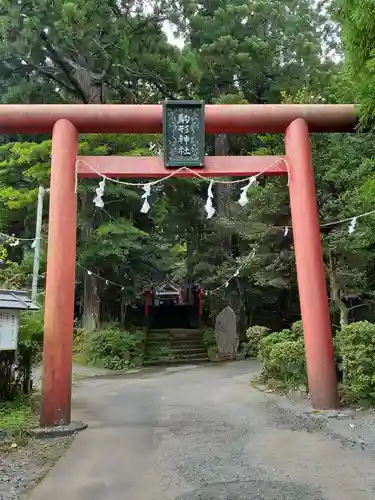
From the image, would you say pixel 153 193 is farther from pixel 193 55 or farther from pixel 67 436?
pixel 67 436

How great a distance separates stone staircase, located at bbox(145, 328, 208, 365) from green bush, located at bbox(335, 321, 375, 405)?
1008cm

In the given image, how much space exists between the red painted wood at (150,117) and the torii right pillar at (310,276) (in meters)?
0.28

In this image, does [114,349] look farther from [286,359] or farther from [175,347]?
[286,359]

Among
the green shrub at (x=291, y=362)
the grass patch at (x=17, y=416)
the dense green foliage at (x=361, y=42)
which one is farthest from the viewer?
the green shrub at (x=291, y=362)

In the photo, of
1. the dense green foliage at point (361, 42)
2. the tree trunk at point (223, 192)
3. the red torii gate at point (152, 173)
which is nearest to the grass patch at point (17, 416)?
the red torii gate at point (152, 173)

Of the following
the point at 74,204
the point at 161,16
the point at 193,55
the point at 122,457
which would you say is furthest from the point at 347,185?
the point at 161,16

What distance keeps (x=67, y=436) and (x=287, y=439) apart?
2848mm

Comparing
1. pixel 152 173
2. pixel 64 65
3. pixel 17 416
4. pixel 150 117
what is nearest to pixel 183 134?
pixel 150 117

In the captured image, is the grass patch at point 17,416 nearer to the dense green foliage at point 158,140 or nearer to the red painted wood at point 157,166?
the dense green foliage at point 158,140

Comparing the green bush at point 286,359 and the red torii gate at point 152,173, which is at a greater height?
the red torii gate at point 152,173

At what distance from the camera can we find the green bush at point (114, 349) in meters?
14.9

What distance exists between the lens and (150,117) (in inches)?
288

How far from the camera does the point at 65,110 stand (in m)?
7.13

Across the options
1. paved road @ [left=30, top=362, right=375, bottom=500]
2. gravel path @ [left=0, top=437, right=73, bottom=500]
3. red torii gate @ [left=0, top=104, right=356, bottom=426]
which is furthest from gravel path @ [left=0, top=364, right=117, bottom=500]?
red torii gate @ [left=0, top=104, right=356, bottom=426]
